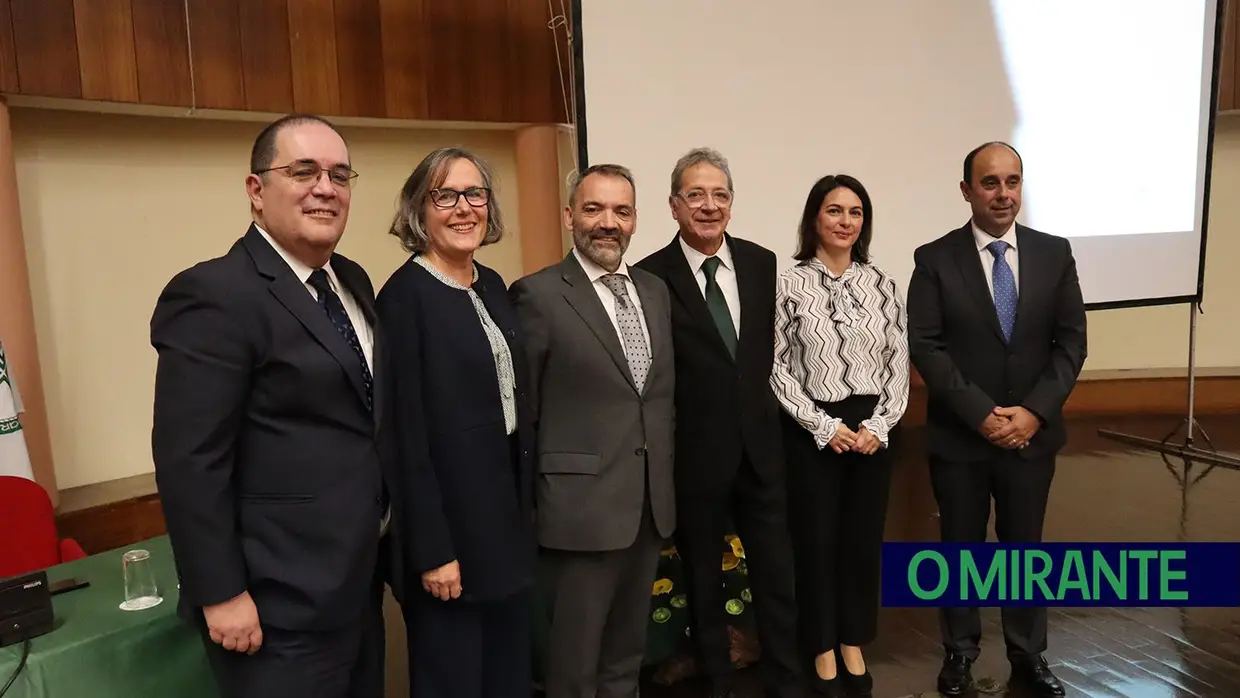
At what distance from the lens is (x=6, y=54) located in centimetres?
315

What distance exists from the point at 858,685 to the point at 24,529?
97.4 inches

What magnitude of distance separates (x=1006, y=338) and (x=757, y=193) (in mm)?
1786

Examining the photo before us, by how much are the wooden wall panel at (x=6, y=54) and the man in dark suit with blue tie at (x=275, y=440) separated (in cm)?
256

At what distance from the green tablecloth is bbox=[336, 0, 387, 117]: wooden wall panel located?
290cm

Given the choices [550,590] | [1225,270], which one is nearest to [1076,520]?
[550,590]

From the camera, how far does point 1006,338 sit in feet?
7.70

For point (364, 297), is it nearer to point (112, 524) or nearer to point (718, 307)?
point (718, 307)

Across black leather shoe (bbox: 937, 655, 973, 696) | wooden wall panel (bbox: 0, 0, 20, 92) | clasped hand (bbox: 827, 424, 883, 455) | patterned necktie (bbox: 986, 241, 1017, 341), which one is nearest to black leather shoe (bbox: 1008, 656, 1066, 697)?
black leather shoe (bbox: 937, 655, 973, 696)

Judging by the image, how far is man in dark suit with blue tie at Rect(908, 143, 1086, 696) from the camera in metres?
2.33

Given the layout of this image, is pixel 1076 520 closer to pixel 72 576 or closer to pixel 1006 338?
pixel 1006 338

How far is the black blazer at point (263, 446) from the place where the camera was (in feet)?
4.25

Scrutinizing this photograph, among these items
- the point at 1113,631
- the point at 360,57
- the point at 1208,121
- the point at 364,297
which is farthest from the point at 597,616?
the point at 1208,121

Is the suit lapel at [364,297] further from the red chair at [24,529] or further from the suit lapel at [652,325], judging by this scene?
the red chair at [24,529]

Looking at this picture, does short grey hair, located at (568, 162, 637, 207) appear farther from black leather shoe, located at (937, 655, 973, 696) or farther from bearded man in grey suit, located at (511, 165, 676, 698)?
black leather shoe, located at (937, 655, 973, 696)
